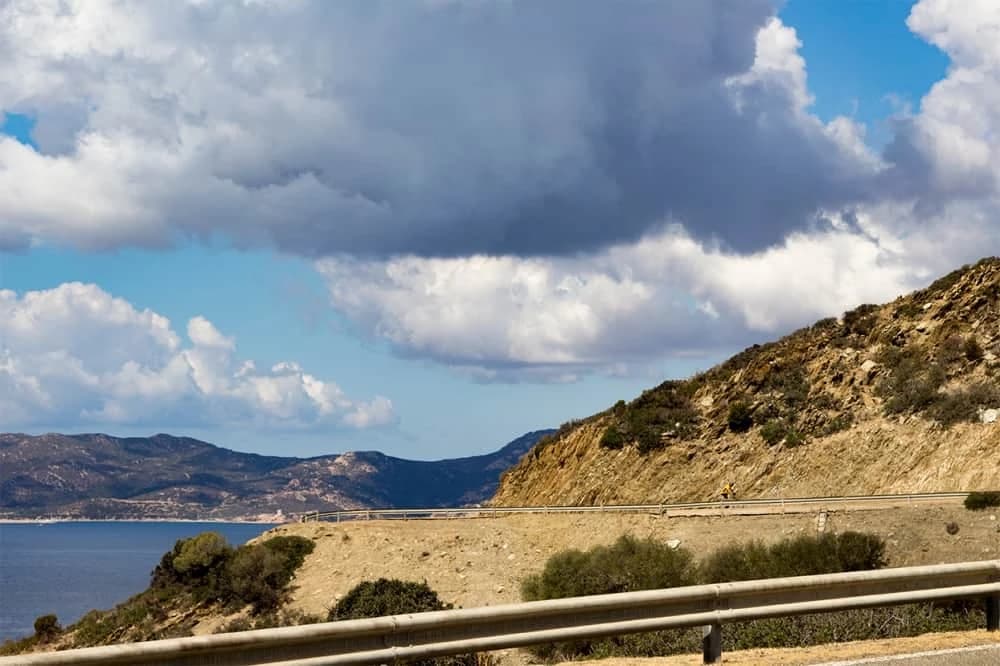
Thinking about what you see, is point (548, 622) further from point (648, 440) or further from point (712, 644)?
point (648, 440)

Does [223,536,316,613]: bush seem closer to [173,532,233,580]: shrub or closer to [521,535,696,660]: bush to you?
[173,532,233,580]: shrub

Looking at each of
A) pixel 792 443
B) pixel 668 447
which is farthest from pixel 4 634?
pixel 792 443

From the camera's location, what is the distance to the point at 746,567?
29.2 metres

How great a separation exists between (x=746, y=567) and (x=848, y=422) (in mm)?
25987

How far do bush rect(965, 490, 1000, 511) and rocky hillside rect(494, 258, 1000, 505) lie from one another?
6499 millimetres

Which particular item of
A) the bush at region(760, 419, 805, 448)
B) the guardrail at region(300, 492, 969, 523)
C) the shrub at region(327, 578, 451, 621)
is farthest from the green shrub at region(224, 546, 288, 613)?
the bush at region(760, 419, 805, 448)

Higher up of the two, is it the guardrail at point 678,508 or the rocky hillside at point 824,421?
the rocky hillside at point 824,421

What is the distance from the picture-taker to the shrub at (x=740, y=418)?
5772cm

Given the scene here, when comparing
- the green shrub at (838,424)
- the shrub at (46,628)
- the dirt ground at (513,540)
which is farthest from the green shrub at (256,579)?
the green shrub at (838,424)

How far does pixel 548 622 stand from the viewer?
34.9 ft

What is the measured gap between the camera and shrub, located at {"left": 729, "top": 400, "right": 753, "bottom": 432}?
57.7 meters

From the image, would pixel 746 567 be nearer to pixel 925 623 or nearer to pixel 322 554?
pixel 925 623

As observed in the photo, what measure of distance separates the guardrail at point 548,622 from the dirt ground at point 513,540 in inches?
849

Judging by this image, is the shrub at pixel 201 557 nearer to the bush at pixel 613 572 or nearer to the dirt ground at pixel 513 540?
the dirt ground at pixel 513 540
